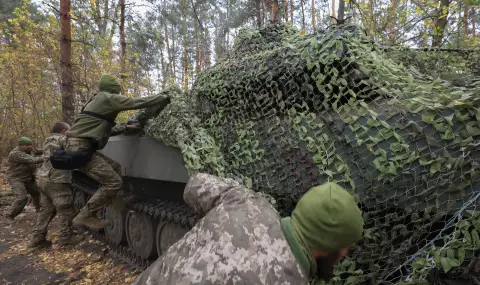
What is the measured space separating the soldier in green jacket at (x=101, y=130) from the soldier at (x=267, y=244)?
9.25ft

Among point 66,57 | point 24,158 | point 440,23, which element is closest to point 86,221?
point 24,158

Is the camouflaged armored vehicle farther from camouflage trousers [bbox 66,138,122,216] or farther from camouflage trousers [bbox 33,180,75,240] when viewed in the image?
camouflage trousers [bbox 33,180,75,240]

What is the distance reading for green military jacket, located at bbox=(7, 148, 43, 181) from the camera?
7121 mm

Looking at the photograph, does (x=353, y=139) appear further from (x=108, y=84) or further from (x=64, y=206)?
(x=64, y=206)

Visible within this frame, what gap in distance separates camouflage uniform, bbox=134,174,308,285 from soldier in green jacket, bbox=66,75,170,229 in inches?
109

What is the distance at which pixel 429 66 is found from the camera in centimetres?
381

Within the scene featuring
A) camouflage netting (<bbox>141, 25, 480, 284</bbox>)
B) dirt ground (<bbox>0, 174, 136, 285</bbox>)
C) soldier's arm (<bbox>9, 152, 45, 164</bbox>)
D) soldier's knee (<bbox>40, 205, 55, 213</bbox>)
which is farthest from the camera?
soldier's arm (<bbox>9, 152, 45, 164</bbox>)

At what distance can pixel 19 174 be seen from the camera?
24.3 feet

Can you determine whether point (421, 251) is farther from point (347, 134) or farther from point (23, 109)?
point (23, 109)

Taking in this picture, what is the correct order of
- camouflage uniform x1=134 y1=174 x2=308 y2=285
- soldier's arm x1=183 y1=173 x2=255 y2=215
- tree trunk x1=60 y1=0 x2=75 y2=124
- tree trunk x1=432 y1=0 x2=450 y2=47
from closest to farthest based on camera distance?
camouflage uniform x1=134 y1=174 x2=308 y2=285
soldier's arm x1=183 y1=173 x2=255 y2=215
tree trunk x1=432 y1=0 x2=450 y2=47
tree trunk x1=60 y1=0 x2=75 y2=124

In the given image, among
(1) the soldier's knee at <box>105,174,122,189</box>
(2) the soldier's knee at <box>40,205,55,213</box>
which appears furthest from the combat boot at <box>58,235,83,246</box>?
(1) the soldier's knee at <box>105,174,122,189</box>

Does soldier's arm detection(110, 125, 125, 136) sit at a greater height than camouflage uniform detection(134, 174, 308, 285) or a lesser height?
greater

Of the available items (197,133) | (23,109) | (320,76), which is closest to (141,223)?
(197,133)

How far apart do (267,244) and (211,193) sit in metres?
0.53
